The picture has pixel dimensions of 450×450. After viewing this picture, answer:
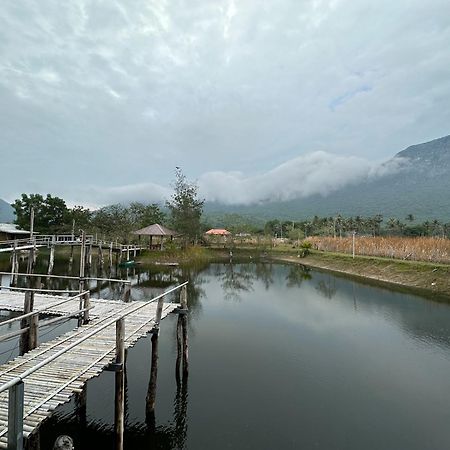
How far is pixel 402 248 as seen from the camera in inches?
1334

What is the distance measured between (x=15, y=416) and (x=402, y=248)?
3563 centimetres

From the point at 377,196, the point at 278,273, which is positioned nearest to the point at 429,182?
the point at 377,196

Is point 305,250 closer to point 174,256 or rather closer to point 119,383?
point 174,256

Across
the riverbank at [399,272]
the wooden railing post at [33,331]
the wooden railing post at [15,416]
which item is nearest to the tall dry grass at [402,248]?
the riverbank at [399,272]

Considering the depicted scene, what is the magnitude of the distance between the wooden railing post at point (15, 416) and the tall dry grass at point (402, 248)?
32.0m

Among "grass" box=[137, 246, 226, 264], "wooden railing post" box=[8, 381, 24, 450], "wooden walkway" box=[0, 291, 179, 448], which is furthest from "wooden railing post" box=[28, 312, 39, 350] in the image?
"grass" box=[137, 246, 226, 264]

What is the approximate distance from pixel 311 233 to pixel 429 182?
448 ft

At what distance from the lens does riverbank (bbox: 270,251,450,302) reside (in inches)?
958

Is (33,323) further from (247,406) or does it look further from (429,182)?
(429,182)

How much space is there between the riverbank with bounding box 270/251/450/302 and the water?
232 inches

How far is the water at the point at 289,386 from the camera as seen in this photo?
7.57 meters

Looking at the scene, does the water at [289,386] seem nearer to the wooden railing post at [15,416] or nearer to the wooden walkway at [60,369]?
the wooden walkway at [60,369]

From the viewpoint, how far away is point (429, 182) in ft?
592

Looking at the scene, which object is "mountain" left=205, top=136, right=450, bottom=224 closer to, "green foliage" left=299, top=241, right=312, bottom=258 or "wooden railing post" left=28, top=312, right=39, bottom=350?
"green foliage" left=299, top=241, right=312, bottom=258
